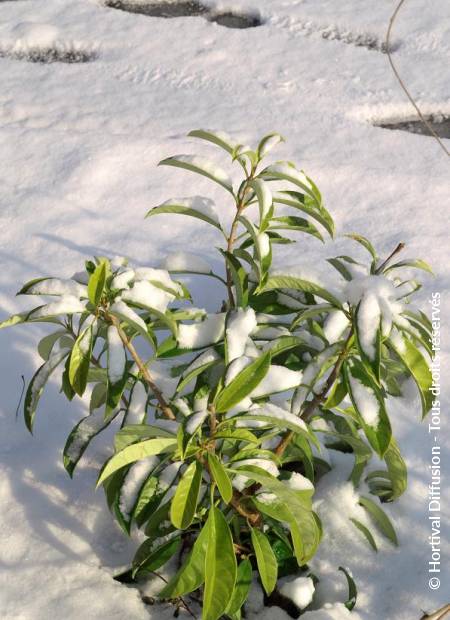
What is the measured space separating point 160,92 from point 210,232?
2.57 ft

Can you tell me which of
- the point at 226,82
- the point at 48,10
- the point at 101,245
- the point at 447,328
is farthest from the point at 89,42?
the point at 447,328

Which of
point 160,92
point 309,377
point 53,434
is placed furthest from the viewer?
point 160,92

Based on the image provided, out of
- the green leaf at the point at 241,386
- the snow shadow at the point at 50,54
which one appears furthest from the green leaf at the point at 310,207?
the snow shadow at the point at 50,54

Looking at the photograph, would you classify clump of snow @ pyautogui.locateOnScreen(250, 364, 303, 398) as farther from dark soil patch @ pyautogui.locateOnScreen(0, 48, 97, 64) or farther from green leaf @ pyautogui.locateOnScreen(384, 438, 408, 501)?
dark soil patch @ pyautogui.locateOnScreen(0, 48, 97, 64)

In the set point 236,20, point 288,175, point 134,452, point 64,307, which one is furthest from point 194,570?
point 236,20

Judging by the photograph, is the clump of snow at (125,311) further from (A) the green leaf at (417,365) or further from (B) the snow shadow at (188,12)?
(B) the snow shadow at (188,12)

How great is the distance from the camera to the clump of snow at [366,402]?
1.28m

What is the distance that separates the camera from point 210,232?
2377 millimetres

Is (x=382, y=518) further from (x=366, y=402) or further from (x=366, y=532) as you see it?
(x=366, y=402)

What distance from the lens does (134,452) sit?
3.84ft

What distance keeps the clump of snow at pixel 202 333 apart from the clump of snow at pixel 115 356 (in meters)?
0.12

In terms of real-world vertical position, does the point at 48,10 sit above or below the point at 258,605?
above

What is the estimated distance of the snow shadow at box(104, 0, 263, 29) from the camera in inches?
132

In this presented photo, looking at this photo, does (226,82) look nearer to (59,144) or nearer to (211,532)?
(59,144)
